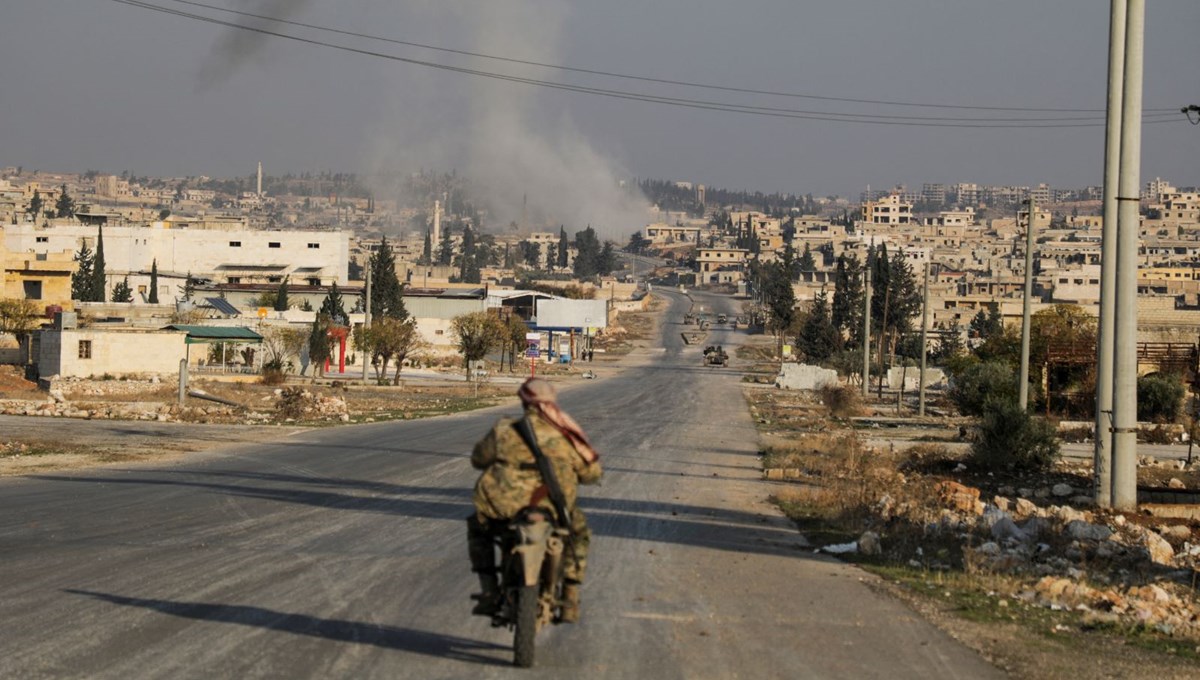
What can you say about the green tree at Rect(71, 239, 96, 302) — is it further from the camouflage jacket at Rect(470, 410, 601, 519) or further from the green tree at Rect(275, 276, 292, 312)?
the camouflage jacket at Rect(470, 410, 601, 519)

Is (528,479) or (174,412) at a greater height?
(528,479)

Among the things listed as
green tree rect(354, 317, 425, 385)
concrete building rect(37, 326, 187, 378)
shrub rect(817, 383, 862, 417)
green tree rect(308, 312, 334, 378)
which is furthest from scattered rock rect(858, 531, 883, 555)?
green tree rect(308, 312, 334, 378)

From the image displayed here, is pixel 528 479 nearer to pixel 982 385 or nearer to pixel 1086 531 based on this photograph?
pixel 1086 531

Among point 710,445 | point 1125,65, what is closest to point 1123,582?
point 1125,65

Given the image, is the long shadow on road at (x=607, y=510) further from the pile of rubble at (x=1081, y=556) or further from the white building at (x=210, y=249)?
the white building at (x=210, y=249)

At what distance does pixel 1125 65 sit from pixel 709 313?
161217 millimetres

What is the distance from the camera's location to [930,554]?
47.9 ft

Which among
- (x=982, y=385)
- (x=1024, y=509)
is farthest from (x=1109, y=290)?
(x=982, y=385)

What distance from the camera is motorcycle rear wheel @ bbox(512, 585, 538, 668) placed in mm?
8086

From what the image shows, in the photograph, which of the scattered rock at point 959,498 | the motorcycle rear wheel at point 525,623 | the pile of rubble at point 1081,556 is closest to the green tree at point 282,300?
the scattered rock at point 959,498

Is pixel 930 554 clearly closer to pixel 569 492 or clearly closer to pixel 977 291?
pixel 569 492

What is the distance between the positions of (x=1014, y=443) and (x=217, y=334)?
154 ft

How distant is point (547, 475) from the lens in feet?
26.6

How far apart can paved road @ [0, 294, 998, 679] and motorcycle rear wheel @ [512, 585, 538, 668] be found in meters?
0.12
